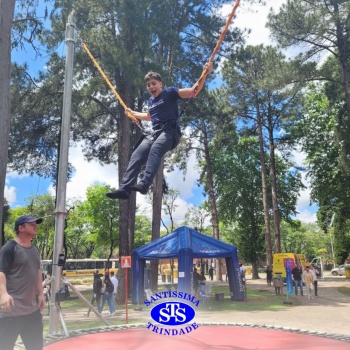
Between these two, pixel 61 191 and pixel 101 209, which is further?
pixel 101 209

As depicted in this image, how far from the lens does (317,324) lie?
10.2 meters

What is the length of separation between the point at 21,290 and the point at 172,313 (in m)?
3.89

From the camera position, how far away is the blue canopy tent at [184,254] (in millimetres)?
14031

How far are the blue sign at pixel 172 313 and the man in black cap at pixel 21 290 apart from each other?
3.03 metres

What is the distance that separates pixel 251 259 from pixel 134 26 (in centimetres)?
2628

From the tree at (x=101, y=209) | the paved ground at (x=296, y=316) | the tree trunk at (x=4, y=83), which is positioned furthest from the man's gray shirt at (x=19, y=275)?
the tree at (x=101, y=209)

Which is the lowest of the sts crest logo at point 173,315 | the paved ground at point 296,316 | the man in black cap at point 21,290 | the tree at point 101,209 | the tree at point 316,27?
the paved ground at point 296,316

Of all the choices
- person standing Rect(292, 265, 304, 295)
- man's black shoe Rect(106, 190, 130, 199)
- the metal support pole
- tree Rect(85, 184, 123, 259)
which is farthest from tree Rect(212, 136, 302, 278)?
man's black shoe Rect(106, 190, 130, 199)

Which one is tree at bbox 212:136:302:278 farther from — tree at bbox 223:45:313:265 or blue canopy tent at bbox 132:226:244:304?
blue canopy tent at bbox 132:226:244:304

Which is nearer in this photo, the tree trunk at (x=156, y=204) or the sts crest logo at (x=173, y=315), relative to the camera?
the sts crest logo at (x=173, y=315)

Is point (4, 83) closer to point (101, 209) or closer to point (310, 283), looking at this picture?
point (310, 283)

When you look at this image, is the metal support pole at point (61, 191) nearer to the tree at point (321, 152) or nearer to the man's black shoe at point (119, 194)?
the man's black shoe at point (119, 194)

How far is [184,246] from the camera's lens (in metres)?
14.3

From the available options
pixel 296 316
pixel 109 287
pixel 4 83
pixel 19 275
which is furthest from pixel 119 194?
pixel 296 316
